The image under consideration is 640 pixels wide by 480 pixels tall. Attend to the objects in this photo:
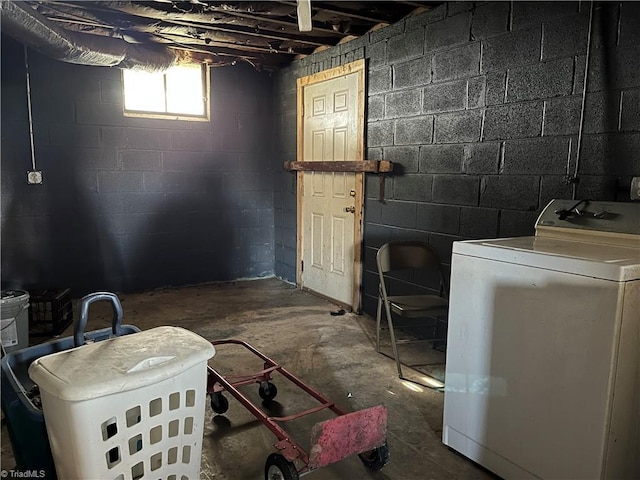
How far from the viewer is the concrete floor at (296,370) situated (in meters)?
1.92

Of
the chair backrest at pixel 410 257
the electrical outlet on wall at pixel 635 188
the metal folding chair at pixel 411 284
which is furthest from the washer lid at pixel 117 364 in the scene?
the electrical outlet on wall at pixel 635 188

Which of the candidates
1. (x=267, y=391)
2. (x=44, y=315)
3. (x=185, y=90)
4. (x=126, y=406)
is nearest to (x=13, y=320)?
(x=44, y=315)

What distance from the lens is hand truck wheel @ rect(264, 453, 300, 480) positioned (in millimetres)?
1631

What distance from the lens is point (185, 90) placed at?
15.2 ft

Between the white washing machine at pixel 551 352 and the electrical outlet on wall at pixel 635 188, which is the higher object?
the electrical outlet on wall at pixel 635 188

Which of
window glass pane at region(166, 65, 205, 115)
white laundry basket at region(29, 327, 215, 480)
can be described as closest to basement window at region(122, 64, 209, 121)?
window glass pane at region(166, 65, 205, 115)

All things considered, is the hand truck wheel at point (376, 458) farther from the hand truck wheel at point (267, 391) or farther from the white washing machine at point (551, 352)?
the hand truck wheel at point (267, 391)

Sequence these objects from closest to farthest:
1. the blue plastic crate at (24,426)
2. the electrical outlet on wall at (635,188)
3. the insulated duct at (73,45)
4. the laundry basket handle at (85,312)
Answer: the blue plastic crate at (24,426) < the laundry basket handle at (85,312) < the electrical outlet on wall at (635,188) < the insulated duct at (73,45)

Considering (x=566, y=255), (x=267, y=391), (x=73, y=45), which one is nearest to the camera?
(x=566, y=255)

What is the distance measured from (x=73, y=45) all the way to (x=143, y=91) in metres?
1.19

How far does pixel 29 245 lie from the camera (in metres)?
4.09

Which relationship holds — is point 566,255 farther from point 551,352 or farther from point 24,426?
point 24,426

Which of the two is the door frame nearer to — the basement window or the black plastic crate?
the basement window

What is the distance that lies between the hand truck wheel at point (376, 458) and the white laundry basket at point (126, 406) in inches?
27.1
